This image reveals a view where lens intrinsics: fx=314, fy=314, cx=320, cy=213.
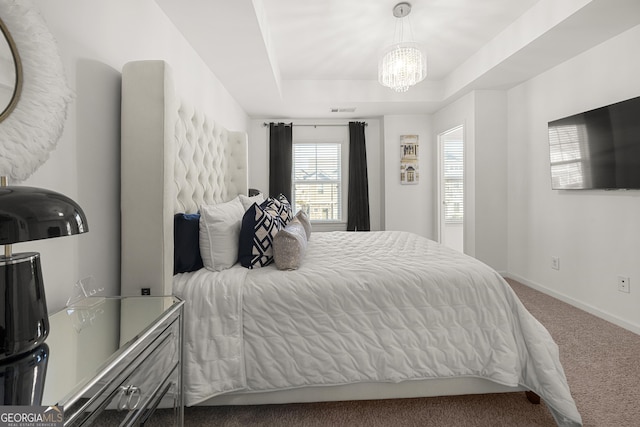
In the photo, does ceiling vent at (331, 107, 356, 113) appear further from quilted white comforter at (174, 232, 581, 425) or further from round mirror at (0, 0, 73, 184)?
round mirror at (0, 0, 73, 184)

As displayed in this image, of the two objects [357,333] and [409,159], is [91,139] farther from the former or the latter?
[409,159]

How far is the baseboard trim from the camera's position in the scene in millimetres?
2533

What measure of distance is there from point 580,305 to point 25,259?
3.97 m

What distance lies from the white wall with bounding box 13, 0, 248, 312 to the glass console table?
0.22m

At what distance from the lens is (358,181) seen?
5.16 meters

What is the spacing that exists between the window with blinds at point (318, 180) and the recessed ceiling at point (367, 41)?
927 millimetres

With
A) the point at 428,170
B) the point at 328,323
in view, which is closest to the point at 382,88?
the point at 428,170

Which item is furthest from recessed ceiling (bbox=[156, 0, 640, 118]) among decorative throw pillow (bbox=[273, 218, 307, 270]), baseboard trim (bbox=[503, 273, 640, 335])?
baseboard trim (bbox=[503, 273, 640, 335])

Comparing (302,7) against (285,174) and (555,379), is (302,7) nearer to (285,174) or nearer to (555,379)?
(285,174)

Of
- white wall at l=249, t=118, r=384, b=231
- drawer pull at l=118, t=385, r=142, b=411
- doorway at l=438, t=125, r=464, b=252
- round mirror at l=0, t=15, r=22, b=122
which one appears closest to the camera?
drawer pull at l=118, t=385, r=142, b=411

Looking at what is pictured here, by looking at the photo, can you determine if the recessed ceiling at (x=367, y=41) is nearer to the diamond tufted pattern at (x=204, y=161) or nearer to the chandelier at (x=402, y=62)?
the chandelier at (x=402, y=62)

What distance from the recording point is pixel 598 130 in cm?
271

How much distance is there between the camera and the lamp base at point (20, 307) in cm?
69

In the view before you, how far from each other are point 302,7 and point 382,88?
199 cm
